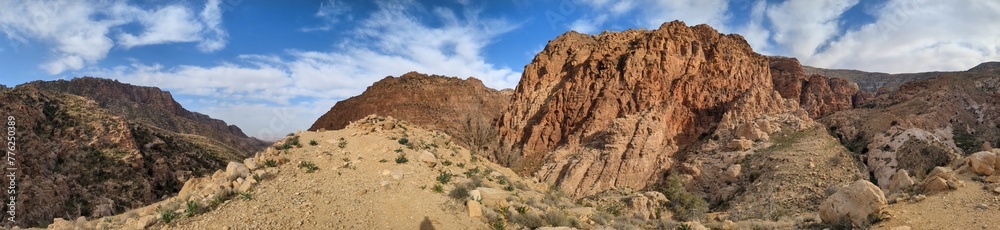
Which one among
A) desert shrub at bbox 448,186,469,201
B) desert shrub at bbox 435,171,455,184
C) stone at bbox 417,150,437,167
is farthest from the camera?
stone at bbox 417,150,437,167

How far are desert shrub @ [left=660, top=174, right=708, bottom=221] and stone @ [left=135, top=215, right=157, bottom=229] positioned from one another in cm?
2540

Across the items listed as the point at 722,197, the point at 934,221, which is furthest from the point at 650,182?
the point at 934,221

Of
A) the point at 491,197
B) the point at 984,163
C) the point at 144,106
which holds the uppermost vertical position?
the point at 144,106

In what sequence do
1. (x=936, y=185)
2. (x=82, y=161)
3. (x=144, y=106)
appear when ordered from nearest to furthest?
1. (x=936, y=185)
2. (x=82, y=161)
3. (x=144, y=106)

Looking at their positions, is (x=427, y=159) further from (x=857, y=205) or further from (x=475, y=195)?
(x=857, y=205)

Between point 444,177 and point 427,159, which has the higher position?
point 427,159

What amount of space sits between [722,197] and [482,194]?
2607cm

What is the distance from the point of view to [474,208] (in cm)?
1166

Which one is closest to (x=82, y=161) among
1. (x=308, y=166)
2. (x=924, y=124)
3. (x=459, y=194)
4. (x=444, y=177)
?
(x=308, y=166)

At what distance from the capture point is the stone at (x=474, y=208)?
11.6m

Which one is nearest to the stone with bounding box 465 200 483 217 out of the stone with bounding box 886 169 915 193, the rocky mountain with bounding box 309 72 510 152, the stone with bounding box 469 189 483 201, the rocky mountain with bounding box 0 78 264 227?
the stone with bounding box 469 189 483 201

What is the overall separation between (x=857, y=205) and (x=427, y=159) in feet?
42.1

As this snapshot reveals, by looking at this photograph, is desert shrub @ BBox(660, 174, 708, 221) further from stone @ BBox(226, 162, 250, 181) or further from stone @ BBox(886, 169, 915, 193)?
stone @ BBox(226, 162, 250, 181)

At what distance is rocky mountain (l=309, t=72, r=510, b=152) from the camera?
181 feet
